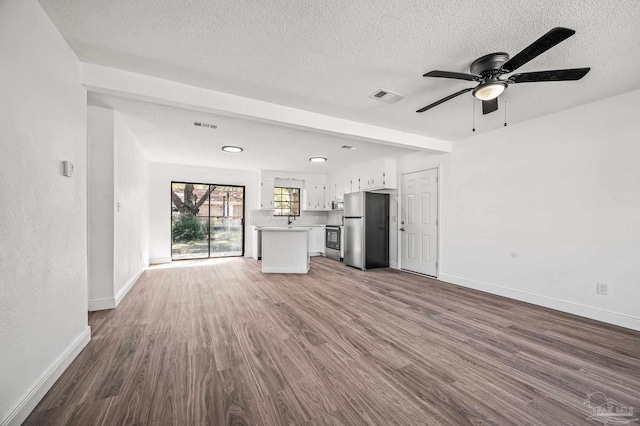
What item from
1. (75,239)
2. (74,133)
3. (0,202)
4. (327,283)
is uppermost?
(74,133)

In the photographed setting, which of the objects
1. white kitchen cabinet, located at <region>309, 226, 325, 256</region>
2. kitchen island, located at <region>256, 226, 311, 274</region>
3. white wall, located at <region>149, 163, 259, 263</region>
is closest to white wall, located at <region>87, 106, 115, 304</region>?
kitchen island, located at <region>256, 226, 311, 274</region>

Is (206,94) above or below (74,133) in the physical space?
above

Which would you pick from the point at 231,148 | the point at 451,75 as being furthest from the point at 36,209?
the point at 231,148

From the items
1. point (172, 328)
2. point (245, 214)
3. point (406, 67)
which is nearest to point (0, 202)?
point (172, 328)

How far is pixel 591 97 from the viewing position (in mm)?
2914

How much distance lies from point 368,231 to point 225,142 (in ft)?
11.1

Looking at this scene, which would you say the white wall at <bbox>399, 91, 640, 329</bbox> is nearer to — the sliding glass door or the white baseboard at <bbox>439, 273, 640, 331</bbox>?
the white baseboard at <bbox>439, 273, 640, 331</bbox>

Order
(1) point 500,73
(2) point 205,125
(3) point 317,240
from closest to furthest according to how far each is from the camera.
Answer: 1. (1) point 500,73
2. (2) point 205,125
3. (3) point 317,240

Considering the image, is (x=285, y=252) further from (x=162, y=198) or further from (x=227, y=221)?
(x=162, y=198)

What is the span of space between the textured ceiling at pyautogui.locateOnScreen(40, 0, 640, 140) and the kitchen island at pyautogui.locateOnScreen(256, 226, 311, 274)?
298 centimetres

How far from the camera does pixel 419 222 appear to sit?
5.22 meters

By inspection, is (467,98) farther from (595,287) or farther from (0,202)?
(0,202)

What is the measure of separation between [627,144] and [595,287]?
1.64 metres

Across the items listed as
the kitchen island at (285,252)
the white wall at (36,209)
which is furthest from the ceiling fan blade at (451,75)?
the kitchen island at (285,252)
